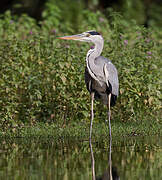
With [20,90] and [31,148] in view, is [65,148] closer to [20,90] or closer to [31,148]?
[31,148]

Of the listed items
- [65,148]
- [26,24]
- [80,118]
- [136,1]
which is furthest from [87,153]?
[136,1]

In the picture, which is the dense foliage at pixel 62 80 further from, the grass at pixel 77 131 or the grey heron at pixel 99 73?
the grey heron at pixel 99 73

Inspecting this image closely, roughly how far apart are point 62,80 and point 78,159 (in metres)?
3.02

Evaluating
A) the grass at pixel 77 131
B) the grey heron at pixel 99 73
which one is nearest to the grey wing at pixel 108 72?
the grey heron at pixel 99 73

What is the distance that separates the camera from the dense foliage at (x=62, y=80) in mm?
10391

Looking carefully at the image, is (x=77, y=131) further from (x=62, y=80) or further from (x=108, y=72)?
(x=108, y=72)

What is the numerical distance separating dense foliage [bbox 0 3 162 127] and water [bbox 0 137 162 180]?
1.53m

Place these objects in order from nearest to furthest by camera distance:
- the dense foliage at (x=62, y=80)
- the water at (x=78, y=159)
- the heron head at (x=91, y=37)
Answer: the water at (x=78, y=159), the heron head at (x=91, y=37), the dense foliage at (x=62, y=80)

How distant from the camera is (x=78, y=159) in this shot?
7.44 meters

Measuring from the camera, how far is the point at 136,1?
27.3 meters

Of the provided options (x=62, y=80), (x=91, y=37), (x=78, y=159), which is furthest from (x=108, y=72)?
(x=78, y=159)

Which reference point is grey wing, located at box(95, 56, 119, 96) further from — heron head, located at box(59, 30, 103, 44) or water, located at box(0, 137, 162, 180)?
water, located at box(0, 137, 162, 180)

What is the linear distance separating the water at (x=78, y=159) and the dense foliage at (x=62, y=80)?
1532mm

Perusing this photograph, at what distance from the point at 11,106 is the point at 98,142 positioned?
2.03 m
